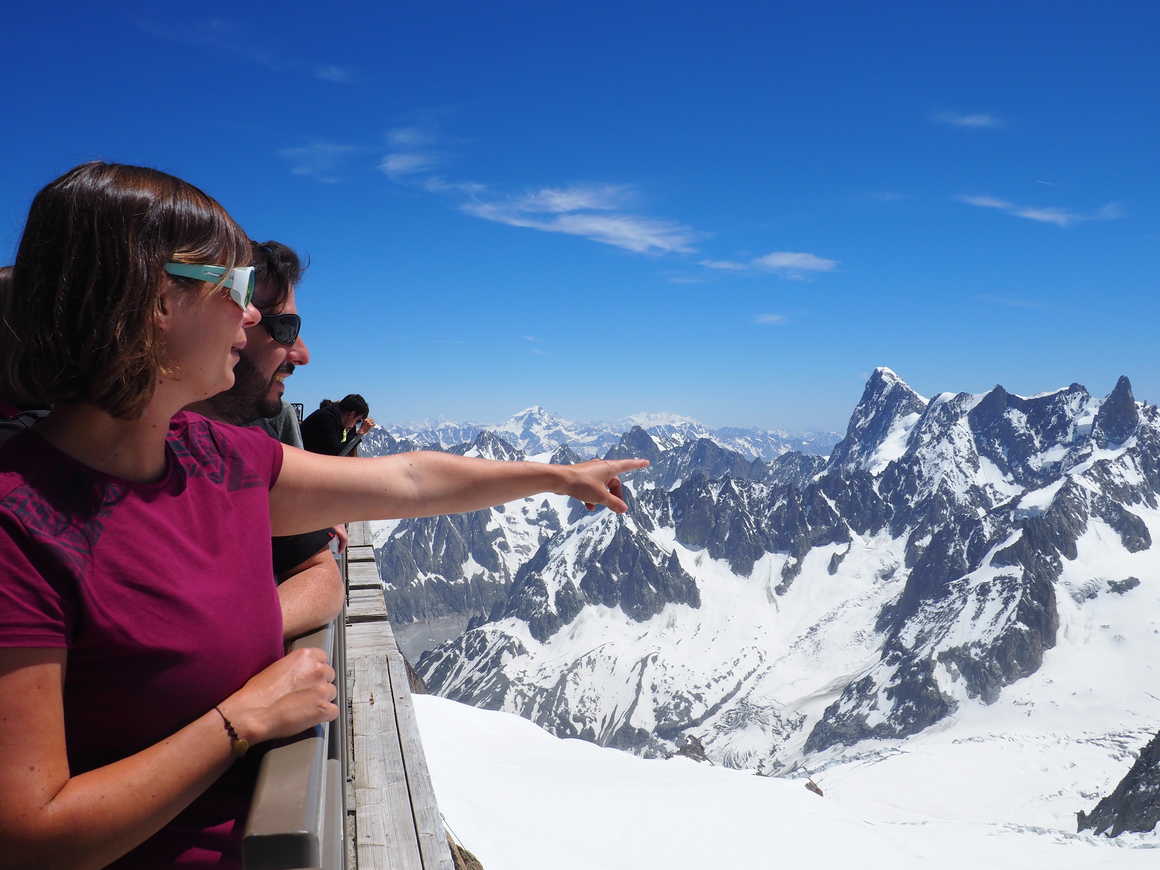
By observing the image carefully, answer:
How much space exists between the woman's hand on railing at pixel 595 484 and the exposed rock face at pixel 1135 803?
10188 centimetres

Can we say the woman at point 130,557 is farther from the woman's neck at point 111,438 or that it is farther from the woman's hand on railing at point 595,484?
the woman's hand on railing at point 595,484

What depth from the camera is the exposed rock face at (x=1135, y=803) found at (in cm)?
8181

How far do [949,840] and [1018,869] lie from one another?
272cm

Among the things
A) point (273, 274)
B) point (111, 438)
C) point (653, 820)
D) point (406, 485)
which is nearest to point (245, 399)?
point (273, 274)

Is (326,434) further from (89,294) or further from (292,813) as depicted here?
(292,813)

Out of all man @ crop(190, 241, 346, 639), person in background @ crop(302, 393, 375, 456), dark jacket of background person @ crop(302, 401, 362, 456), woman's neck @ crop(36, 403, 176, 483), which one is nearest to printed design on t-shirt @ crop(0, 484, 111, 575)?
woman's neck @ crop(36, 403, 176, 483)

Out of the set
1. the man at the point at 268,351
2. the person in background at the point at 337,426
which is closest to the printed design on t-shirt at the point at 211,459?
the man at the point at 268,351

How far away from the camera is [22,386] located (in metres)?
1.92

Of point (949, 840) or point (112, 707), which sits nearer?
point (112, 707)

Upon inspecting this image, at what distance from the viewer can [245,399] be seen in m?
5.22

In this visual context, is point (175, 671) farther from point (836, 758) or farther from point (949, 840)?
point (836, 758)

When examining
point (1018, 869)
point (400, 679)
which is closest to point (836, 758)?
point (1018, 869)

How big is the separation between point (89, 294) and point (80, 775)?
117cm

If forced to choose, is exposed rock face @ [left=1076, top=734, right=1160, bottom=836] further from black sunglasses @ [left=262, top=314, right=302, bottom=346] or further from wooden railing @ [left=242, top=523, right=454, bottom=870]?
black sunglasses @ [left=262, top=314, right=302, bottom=346]
